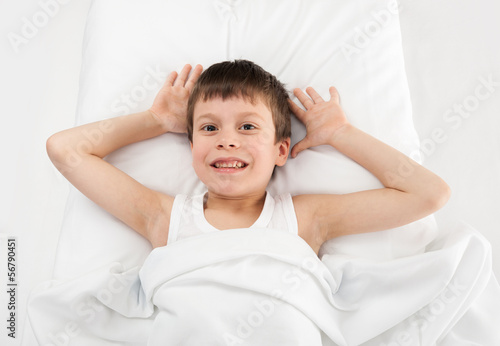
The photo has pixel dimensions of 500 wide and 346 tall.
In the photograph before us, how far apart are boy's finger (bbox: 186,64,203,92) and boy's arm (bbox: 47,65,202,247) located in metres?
0.14

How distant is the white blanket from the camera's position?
0.97m

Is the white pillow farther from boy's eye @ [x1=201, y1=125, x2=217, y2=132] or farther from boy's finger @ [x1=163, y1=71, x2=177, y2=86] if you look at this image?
boy's eye @ [x1=201, y1=125, x2=217, y2=132]

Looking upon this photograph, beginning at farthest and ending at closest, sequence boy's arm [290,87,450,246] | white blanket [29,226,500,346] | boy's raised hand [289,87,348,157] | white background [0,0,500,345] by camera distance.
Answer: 1. white background [0,0,500,345]
2. boy's raised hand [289,87,348,157]
3. boy's arm [290,87,450,246]
4. white blanket [29,226,500,346]

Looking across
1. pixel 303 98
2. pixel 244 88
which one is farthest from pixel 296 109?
pixel 244 88

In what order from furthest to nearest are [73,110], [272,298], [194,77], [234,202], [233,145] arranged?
[73,110], [194,77], [234,202], [233,145], [272,298]

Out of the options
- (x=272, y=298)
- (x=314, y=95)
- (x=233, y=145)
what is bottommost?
(x=272, y=298)

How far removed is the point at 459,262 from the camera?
109cm

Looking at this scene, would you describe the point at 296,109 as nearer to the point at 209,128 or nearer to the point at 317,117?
the point at 317,117

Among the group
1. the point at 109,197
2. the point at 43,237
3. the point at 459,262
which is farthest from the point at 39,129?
the point at 459,262

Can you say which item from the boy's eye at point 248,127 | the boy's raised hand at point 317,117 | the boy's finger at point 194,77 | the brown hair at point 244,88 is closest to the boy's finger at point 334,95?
the boy's raised hand at point 317,117

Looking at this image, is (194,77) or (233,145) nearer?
(233,145)

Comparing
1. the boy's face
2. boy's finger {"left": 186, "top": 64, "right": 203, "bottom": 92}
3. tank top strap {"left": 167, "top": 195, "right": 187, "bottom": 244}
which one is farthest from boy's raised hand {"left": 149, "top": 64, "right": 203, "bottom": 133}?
tank top strap {"left": 167, "top": 195, "right": 187, "bottom": 244}

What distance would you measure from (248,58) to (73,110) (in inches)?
25.0

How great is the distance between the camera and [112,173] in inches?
46.0
